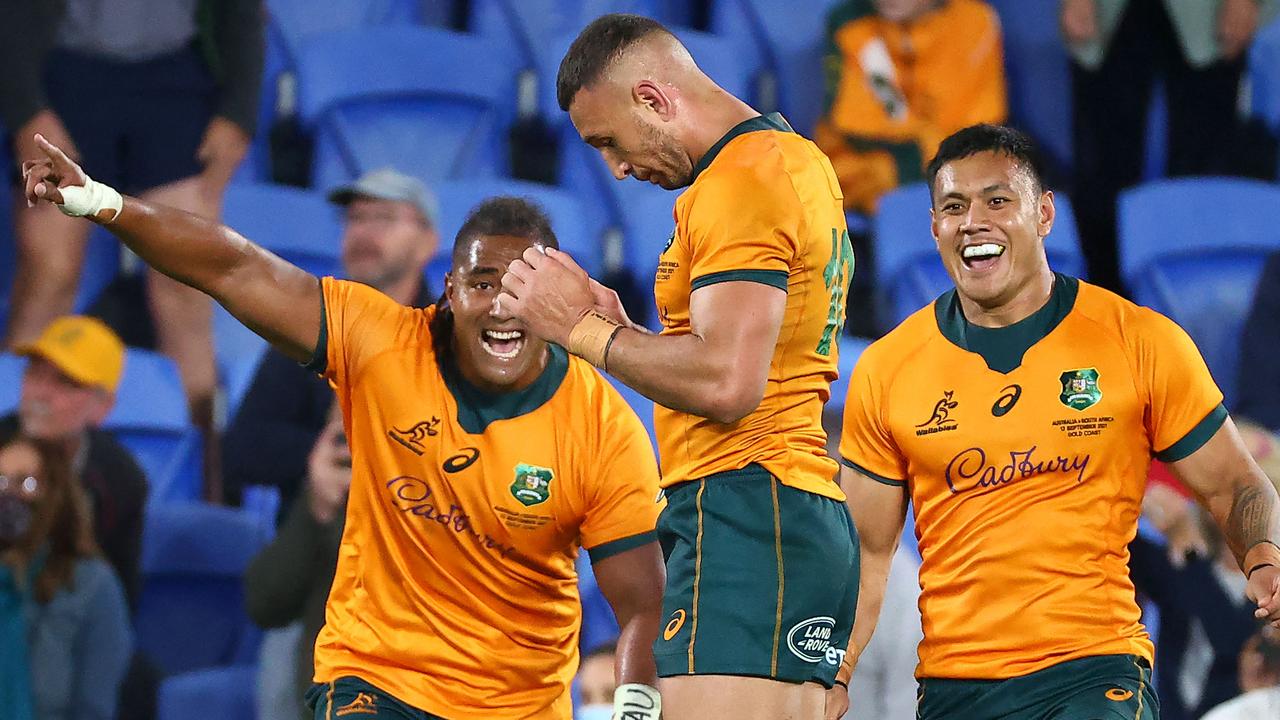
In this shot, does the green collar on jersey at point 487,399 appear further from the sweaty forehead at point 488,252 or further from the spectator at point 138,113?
the spectator at point 138,113

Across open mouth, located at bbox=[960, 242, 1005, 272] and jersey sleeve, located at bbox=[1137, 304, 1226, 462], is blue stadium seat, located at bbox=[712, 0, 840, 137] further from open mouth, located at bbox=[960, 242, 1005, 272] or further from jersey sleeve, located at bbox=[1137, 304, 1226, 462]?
jersey sleeve, located at bbox=[1137, 304, 1226, 462]

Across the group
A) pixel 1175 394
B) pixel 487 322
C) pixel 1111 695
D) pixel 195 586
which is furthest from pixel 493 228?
pixel 195 586

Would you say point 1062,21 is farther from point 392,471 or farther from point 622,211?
point 392,471

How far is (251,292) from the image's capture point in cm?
330

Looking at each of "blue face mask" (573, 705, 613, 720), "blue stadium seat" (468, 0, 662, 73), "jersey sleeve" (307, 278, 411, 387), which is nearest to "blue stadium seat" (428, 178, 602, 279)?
"blue stadium seat" (468, 0, 662, 73)

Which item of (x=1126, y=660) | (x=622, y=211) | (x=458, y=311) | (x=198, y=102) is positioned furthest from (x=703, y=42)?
(x=1126, y=660)

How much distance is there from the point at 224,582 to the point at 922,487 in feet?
10.4

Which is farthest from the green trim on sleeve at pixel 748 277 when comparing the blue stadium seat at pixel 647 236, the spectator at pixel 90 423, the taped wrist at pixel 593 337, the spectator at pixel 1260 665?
the blue stadium seat at pixel 647 236

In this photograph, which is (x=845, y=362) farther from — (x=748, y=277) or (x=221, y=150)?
(x=748, y=277)

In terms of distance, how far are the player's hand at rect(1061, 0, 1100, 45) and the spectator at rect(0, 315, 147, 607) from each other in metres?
4.16

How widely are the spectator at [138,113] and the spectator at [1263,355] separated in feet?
12.7

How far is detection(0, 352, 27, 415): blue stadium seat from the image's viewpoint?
5.92 metres

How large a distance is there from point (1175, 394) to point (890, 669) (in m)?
1.86

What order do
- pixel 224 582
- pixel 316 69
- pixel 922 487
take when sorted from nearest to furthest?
pixel 922 487 → pixel 224 582 → pixel 316 69
